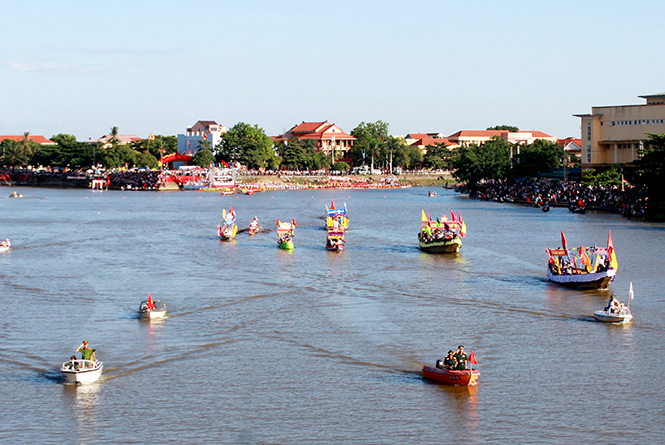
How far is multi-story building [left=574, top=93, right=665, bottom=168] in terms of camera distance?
4584 inches

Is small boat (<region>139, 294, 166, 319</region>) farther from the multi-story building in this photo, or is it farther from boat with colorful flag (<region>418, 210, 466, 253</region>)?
the multi-story building

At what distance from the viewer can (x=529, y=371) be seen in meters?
31.4

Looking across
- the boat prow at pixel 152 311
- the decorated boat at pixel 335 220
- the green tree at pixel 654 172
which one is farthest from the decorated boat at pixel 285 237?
the green tree at pixel 654 172

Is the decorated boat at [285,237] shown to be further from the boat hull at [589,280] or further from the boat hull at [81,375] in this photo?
the boat hull at [81,375]

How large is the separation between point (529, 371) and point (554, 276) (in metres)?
18.5

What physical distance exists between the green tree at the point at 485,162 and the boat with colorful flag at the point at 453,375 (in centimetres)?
12787

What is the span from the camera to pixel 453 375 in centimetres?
2941

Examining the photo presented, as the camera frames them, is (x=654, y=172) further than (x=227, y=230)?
Yes

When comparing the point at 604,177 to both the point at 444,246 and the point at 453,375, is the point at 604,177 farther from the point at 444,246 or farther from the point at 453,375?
the point at 453,375

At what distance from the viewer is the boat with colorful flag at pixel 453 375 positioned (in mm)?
29234

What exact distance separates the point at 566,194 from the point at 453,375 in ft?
302

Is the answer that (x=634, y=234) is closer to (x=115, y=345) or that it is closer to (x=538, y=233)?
(x=538, y=233)

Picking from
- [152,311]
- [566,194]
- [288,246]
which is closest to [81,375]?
[152,311]

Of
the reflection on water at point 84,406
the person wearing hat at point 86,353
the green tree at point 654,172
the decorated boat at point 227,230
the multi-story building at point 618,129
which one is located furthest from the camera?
the multi-story building at point 618,129
